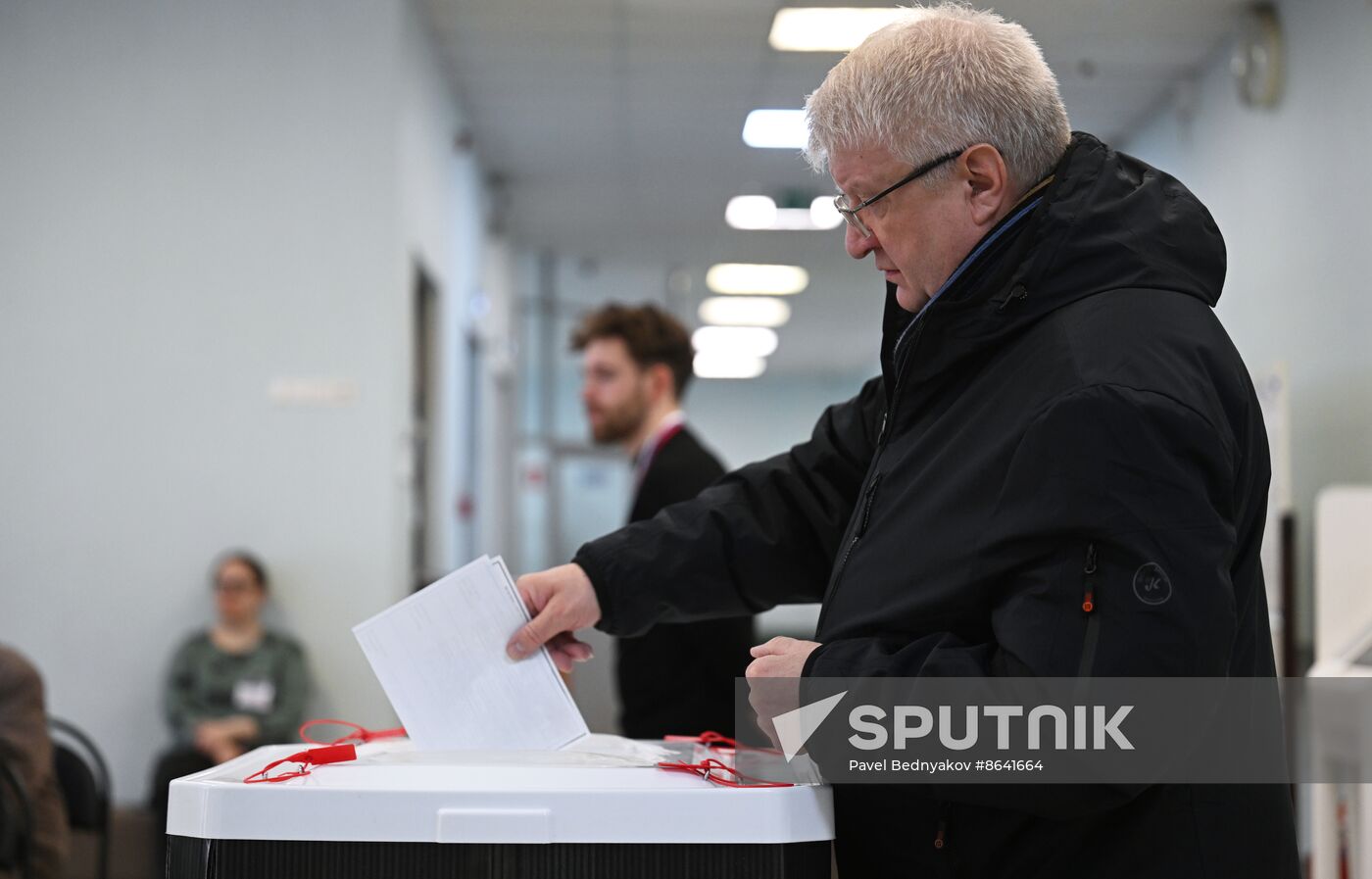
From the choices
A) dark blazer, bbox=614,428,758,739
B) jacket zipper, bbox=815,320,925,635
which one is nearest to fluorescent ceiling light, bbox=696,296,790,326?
dark blazer, bbox=614,428,758,739

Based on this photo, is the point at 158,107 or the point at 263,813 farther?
the point at 158,107

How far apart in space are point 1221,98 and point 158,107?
4.23m

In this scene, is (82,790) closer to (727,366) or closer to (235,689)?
(235,689)

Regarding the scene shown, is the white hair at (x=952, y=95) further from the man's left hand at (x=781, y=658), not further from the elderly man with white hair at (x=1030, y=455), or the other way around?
the man's left hand at (x=781, y=658)

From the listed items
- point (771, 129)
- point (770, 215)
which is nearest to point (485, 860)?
point (771, 129)

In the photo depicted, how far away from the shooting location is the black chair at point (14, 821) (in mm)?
2582

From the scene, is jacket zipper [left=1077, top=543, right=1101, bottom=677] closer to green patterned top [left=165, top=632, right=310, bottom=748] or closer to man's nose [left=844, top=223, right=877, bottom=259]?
man's nose [left=844, top=223, right=877, bottom=259]

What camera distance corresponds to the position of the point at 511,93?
6.14 m

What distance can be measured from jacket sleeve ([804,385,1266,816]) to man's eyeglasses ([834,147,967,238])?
0.86ft

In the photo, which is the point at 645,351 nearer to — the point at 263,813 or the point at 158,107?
the point at 263,813

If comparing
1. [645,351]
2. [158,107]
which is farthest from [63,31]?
[645,351]

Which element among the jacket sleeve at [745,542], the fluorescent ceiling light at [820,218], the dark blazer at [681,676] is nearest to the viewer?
the jacket sleeve at [745,542]

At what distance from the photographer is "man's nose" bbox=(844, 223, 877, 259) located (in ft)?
4.01

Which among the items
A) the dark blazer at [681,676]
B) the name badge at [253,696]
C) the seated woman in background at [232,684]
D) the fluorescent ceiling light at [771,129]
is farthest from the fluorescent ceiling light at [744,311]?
the dark blazer at [681,676]
